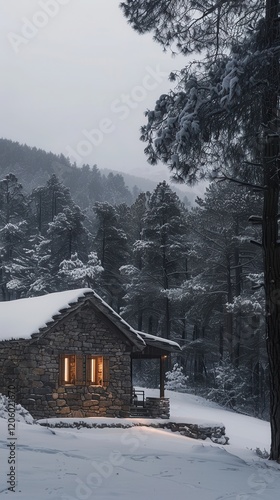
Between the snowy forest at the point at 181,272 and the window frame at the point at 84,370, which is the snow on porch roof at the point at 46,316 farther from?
the snowy forest at the point at 181,272

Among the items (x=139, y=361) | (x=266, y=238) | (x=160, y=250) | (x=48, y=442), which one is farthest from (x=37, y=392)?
(x=139, y=361)

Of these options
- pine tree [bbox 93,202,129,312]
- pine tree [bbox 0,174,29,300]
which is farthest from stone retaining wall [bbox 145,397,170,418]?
pine tree [bbox 0,174,29,300]

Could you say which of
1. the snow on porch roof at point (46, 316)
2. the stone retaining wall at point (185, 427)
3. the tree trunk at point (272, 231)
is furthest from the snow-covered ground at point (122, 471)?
the snow on porch roof at point (46, 316)

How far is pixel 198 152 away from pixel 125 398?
12.9 meters

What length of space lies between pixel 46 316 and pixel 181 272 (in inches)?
712

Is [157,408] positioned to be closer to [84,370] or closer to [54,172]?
[84,370]

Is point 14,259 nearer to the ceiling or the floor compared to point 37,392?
nearer to the ceiling

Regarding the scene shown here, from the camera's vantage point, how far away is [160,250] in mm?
38219

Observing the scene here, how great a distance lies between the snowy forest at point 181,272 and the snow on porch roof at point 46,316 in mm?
8673

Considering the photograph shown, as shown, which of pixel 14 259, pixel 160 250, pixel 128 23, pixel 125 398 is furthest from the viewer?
pixel 14 259

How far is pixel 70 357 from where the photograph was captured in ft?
69.5

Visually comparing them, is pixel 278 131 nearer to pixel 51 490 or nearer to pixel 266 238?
pixel 266 238

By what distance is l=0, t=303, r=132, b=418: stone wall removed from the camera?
771 inches

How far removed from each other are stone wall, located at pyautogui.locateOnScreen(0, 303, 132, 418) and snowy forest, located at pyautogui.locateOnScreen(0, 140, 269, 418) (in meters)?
9.53
